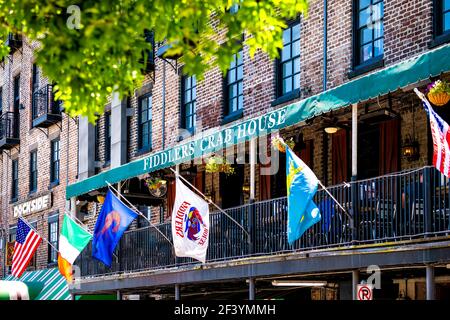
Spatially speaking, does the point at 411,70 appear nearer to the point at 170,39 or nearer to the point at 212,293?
the point at 170,39

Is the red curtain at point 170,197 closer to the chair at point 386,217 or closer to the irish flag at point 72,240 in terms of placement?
the irish flag at point 72,240

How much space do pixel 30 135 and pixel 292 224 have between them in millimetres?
21283

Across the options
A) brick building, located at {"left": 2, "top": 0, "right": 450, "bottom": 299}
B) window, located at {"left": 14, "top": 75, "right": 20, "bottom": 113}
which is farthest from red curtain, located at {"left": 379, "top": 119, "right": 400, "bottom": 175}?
window, located at {"left": 14, "top": 75, "right": 20, "bottom": 113}

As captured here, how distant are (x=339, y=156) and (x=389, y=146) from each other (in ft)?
5.27

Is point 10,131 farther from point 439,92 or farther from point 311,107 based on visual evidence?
point 439,92

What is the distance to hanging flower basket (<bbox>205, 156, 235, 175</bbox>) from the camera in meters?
20.6

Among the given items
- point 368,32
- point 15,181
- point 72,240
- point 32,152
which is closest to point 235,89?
point 368,32

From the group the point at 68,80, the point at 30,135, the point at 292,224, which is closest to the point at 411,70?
the point at 292,224

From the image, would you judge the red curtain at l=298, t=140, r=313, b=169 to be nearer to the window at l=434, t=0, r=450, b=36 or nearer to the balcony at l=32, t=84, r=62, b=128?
the window at l=434, t=0, r=450, b=36

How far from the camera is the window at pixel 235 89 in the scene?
75.0 feet

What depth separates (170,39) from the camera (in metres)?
10.1

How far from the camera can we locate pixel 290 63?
21.2 meters

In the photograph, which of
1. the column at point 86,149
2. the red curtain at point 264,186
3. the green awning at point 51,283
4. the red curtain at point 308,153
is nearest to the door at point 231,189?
the red curtain at point 264,186

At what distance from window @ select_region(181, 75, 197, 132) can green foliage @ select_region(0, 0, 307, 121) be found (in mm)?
13815
